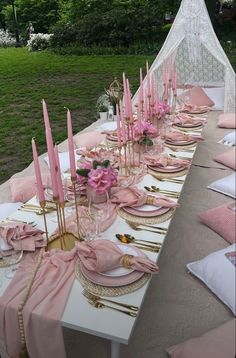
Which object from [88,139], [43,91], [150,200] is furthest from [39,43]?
[150,200]

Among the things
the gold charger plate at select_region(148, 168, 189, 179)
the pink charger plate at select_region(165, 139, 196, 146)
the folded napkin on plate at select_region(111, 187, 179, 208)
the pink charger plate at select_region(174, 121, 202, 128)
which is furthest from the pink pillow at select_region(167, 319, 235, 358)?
the pink charger plate at select_region(174, 121, 202, 128)

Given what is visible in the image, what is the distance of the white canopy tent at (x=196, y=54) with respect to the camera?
455cm

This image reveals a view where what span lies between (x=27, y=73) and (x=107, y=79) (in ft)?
7.20

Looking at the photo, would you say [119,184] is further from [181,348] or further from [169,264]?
[181,348]

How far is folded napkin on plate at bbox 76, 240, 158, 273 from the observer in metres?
1.47

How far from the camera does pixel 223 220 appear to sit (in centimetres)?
181

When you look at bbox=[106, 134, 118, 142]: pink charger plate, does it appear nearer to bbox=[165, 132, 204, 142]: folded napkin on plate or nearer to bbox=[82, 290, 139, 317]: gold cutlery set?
bbox=[165, 132, 204, 142]: folded napkin on plate

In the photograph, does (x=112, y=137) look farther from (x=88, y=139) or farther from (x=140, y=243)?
(x=140, y=243)

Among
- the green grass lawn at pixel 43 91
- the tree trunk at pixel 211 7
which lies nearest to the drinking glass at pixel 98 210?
the green grass lawn at pixel 43 91

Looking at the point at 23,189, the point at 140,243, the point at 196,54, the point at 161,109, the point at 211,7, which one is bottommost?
the point at 23,189

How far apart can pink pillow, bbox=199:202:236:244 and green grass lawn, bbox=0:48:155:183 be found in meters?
2.50

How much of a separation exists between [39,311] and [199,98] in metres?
4.04

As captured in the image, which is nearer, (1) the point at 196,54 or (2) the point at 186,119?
(2) the point at 186,119

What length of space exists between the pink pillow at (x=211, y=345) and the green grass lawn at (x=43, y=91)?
2.91 metres
